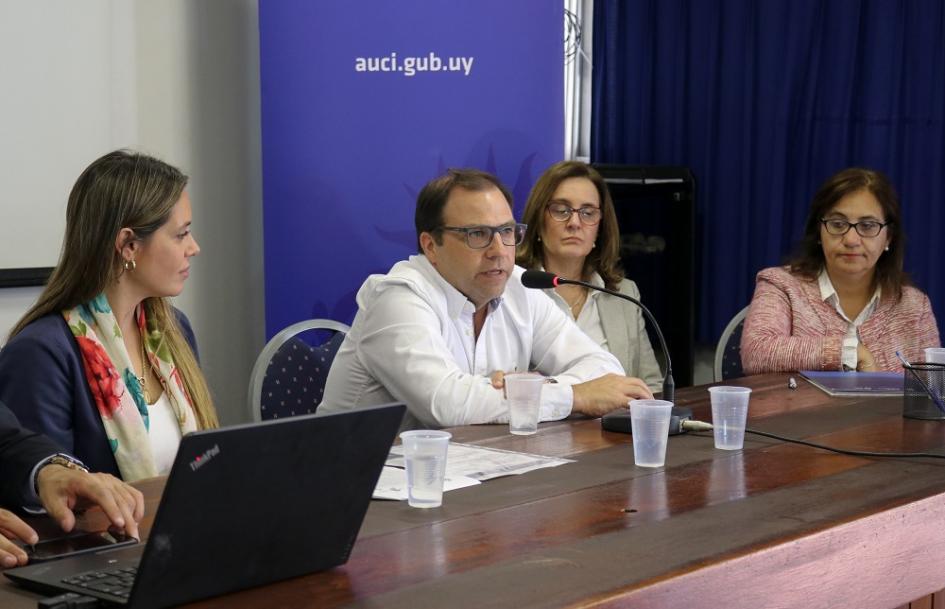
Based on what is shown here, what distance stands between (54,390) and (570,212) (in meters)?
1.90

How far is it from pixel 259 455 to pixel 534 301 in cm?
187

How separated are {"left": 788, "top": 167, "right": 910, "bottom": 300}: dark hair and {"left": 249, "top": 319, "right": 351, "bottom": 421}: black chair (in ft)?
4.83

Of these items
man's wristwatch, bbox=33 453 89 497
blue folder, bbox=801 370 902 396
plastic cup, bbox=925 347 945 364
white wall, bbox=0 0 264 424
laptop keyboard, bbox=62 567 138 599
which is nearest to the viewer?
laptop keyboard, bbox=62 567 138 599

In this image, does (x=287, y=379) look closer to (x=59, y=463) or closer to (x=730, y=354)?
(x=59, y=463)

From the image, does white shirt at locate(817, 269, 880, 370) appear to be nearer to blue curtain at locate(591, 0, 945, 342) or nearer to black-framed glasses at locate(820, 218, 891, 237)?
black-framed glasses at locate(820, 218, 891, 237)

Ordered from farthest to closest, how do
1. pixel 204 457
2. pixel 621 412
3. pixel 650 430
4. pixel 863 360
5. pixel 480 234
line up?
1. pixel 863 360
2. pixel 480 234
3. pixel 621 412
4. pixel 650 430
5. pixel 204 457

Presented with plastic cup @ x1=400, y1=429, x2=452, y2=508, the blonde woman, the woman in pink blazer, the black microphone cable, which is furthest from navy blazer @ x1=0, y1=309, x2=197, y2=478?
the woman in pink blazer

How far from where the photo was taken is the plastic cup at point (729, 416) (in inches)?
81.5

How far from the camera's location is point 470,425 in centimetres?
238

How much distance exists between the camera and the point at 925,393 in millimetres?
2445

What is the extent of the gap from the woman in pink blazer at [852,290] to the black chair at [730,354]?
0.81 feet

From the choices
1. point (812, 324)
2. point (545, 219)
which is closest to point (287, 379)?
point (545, 219)

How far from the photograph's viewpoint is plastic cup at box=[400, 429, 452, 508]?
1.63 metres

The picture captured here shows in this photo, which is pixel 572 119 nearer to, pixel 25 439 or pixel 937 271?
pixel 937 271
